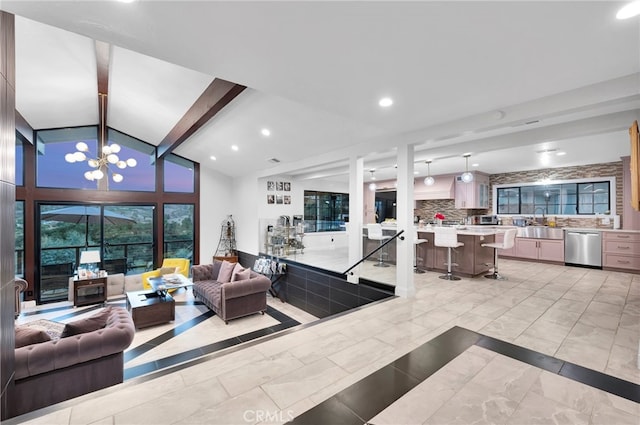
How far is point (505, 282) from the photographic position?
4871 mm

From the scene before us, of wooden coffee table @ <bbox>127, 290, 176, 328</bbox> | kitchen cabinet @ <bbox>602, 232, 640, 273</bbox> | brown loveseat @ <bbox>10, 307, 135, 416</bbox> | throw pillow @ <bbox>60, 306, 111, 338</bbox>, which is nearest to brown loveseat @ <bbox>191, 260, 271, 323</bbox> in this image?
wooden coffee table @ <bbox>127, 290, 176, 328</bbox>

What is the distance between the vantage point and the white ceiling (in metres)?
1.66

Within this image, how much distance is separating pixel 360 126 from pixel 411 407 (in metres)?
3.69

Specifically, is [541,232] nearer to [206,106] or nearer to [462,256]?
[462,256]

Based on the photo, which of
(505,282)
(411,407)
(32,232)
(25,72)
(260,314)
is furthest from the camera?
(32,232)


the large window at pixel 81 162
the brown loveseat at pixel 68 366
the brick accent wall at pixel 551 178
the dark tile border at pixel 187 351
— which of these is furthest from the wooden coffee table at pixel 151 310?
the brick accent wall at pixel 551 178

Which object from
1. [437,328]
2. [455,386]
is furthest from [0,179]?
[437,328]

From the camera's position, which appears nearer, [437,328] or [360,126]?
[437,328]

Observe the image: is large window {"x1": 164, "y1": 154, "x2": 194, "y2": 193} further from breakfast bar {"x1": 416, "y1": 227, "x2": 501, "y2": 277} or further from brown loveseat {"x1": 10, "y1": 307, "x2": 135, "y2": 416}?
breakfast bar {"x1": 416, "y1": 227, "x2": 501, "y2": 277}

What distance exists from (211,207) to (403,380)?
27.3 ft

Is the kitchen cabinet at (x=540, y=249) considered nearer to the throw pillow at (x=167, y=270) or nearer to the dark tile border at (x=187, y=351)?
the dark tile border at (x=187, y=351)

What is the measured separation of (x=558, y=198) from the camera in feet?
24.0

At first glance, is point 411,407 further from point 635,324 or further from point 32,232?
point 32,232

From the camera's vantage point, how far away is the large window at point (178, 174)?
27.2ft
